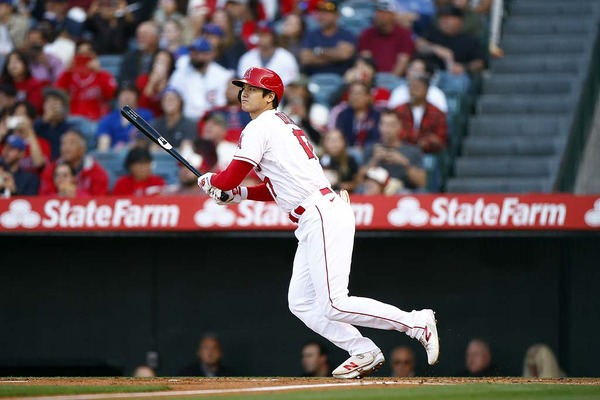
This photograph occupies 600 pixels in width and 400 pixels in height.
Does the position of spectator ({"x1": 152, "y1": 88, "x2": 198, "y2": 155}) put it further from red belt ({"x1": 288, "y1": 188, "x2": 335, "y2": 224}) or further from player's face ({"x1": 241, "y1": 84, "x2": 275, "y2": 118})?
red belt ({"x1": 288, "y1": 188, "x2": 335, "y2": 224})

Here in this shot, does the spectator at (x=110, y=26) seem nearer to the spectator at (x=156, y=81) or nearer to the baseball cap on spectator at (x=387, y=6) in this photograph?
the spectator at (x=156, y=81)

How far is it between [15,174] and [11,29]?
2668 millimetres

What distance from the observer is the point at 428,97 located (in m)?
10.4

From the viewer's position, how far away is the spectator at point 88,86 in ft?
38.0

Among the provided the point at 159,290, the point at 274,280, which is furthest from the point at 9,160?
the point at 274,280

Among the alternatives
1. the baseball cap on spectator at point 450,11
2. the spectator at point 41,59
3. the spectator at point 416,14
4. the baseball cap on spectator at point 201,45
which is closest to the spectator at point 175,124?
the baseball cap on spectator at point 201,45

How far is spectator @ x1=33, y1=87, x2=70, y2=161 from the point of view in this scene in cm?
1116

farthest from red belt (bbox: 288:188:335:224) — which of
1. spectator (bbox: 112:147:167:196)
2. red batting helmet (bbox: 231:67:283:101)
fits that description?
spectator (bbox: 112:147:167:196)

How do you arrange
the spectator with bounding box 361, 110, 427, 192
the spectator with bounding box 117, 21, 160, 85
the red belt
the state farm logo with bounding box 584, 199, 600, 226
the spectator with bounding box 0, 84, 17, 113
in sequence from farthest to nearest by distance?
the spectator with bounding box 117, 21, 160, 85 < the spectator with bounding box 0, 84, 17, 113 < the spectator with bounding box 361, 110, 427, 192 < the state farm logo with bounding box 584, 199, 600, 226 < the red belt

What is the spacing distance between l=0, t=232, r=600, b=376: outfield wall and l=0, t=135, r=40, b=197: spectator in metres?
0.56

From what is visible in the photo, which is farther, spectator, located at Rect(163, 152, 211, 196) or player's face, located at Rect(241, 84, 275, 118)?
spectator, located at Rect(163, 152, 211, 196)

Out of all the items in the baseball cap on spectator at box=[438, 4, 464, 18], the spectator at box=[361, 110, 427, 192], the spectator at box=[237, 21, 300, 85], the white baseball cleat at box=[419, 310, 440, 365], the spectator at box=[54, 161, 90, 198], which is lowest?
the white baseball cleat at box=[419, 310, 440, 365]

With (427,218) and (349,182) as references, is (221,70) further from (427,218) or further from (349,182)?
(427,218)

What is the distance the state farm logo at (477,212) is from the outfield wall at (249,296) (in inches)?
18.6
